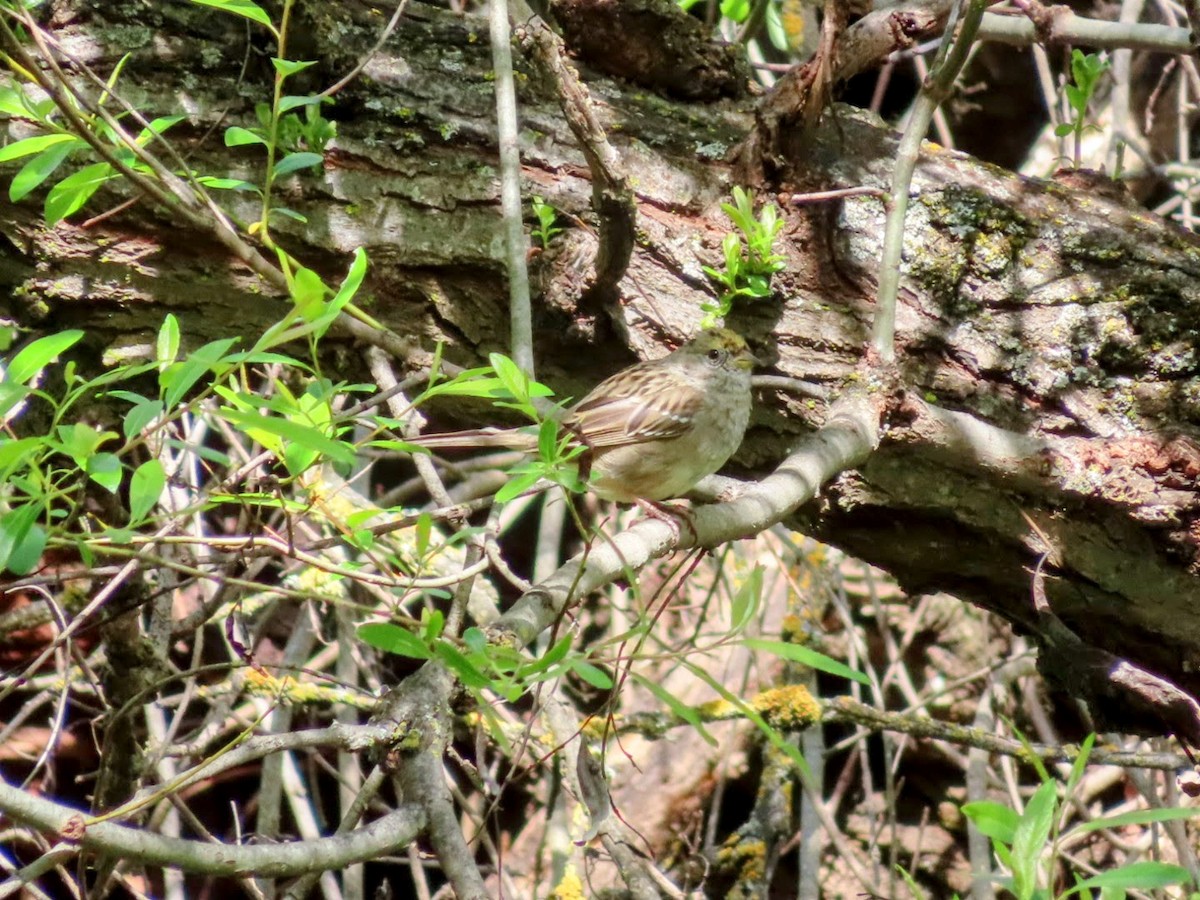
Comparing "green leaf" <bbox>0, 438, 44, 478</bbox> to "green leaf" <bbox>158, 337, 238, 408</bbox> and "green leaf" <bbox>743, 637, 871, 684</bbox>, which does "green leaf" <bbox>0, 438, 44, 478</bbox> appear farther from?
"green leaf" <bbox>743, 637, 871, 684</bbox>

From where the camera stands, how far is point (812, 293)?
296cm

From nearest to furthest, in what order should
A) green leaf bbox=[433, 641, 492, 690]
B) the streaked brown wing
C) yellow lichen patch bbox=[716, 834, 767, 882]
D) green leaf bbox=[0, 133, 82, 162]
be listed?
green leaf bbox=[433, 641, 492, 690]
green leaf bbox=[0, 133, 82, 162]
the streaked brown wing
yellow lichen patch bbox=[716, 834, 767, 882]

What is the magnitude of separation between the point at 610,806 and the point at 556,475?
47.0 inches

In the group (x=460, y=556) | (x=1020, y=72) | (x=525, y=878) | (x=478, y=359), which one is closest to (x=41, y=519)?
(x=478, y=359)

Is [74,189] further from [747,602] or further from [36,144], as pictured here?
[747,602]

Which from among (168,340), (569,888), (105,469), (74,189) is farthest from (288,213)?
(569,888)

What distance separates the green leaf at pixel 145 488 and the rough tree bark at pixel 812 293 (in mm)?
1191

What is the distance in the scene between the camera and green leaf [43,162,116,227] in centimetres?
196

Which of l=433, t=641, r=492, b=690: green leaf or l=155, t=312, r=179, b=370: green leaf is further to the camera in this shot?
l=155, t=312, r=179, b=370: green leaf

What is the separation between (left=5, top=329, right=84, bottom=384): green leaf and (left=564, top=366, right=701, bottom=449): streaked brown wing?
5.14ft

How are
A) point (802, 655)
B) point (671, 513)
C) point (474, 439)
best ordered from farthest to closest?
point (671, 513) → point (474, 439) → point (802, 655)

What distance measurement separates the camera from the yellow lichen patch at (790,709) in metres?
3.79

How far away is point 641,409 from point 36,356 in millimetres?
1844

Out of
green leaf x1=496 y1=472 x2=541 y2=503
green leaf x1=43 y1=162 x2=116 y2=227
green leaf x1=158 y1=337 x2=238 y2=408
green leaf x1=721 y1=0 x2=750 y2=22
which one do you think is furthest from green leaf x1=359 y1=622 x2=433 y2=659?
green leaf x1=721 y1=0 x2=750 y2=22
